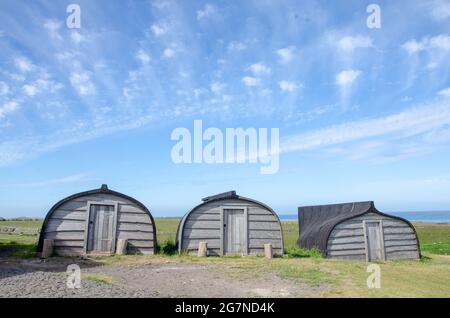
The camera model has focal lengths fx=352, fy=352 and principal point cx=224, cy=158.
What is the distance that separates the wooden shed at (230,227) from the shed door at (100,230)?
3375 mm

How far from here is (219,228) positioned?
18.5 meters

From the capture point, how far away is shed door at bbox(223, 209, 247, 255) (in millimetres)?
18547

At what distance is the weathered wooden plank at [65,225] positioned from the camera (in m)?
16.5

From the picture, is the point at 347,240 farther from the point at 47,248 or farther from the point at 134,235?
the point at 47,248

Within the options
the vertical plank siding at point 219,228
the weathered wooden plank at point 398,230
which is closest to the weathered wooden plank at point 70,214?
the vertical plank siding at point 219,228

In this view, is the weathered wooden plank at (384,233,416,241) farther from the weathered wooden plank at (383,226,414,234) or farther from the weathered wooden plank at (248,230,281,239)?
the weathered wooden plank at (248,230,281,239)

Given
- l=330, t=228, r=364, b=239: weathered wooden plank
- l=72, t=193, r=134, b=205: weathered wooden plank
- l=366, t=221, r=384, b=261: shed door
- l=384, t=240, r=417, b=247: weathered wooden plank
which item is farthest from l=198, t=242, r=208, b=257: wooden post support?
l=384, t=240, r=417, b=247: weathered wooden plank

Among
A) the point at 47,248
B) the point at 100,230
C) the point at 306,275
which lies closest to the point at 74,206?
the point at 100,230

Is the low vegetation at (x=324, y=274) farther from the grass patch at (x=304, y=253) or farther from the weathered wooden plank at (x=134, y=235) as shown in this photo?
the weathered wooden plank at (x=134, y=235)

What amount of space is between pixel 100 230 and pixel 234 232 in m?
6.78
